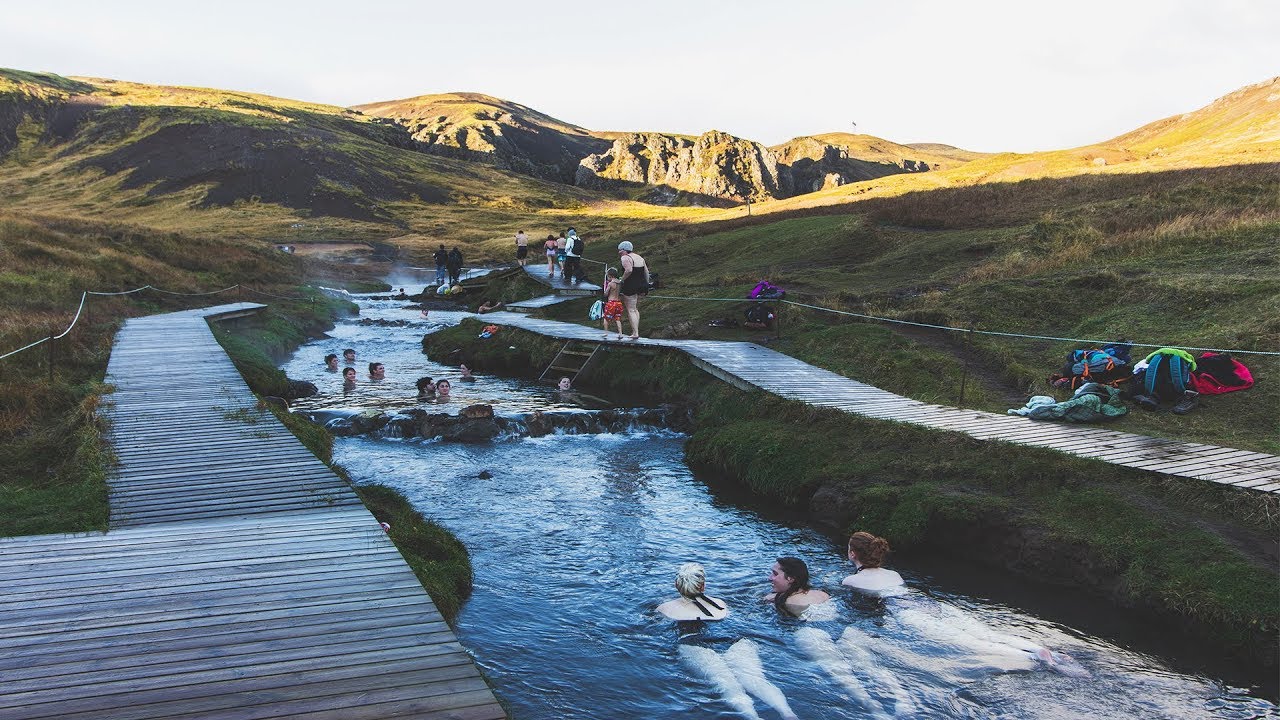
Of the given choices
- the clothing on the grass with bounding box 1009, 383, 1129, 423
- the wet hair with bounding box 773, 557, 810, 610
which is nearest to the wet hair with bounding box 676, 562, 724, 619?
the wet hair with bounding box 773, 557, 810, 610

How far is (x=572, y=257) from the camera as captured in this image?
119ft

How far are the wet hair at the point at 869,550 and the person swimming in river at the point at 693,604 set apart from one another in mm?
1882

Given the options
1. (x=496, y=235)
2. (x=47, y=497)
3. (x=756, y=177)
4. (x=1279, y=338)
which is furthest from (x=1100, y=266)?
(x=756, y=177)

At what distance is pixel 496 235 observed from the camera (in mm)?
95000

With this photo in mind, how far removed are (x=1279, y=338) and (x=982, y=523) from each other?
8.43 meters

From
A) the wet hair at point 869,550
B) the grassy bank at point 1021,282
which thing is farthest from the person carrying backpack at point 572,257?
the wet hair at point 869,550

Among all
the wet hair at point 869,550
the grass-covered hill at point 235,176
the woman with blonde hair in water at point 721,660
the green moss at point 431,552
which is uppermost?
the grass-covered hill at point 235,176

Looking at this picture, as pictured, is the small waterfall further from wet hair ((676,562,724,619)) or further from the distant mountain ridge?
the distant mountain ridge

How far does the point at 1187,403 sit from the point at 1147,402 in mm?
554

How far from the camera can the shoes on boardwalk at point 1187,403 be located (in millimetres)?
13277

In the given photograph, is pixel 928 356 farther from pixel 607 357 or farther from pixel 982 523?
pixel 607 357

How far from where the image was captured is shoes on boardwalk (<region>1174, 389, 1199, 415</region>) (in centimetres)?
1328

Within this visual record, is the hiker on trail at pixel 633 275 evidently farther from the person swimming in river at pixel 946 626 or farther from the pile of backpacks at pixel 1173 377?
the person swimming in river at pixel 946 626

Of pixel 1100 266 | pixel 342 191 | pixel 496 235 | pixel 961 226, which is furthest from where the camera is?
pixel 342 191
